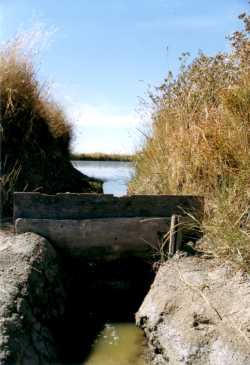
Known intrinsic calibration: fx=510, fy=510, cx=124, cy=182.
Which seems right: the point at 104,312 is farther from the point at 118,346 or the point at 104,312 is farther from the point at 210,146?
the point at 210,146

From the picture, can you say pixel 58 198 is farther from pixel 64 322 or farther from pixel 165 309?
pixel 165 309

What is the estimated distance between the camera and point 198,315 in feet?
9.80

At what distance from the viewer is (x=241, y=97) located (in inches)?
186

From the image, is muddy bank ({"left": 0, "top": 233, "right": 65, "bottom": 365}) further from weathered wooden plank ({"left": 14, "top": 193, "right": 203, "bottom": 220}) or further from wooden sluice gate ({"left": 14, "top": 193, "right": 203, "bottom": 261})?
weathered wooden plank ({"left": 14, "top": 193, "right": 203, "bottom": 220})

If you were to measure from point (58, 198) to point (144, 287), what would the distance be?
42.8 inches

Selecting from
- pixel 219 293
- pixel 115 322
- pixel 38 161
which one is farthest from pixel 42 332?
pixel 38 161

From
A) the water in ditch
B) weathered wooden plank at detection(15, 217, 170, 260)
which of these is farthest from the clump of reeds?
the water in ditch

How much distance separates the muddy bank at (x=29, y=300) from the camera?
9.04 ft

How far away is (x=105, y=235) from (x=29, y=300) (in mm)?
1218

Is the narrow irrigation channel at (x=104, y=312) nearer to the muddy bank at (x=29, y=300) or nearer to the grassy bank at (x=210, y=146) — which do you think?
the muddy bank at (x=29, y=300)

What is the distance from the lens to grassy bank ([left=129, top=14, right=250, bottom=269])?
368cm

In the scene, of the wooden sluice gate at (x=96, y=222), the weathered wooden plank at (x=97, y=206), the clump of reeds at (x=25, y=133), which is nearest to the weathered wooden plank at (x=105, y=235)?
the wooden sluice gate at (x=96, y=222)

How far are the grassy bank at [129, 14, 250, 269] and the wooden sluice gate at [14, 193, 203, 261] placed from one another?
0.43m

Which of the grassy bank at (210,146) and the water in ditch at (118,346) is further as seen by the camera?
the grassy bank at (210,146)
